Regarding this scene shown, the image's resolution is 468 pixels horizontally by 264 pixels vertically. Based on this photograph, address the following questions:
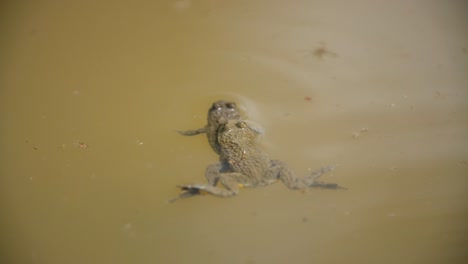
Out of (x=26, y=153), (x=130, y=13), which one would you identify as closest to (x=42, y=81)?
(x=26, y=153)

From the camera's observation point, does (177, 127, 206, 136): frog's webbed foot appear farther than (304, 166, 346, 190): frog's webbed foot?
Yes

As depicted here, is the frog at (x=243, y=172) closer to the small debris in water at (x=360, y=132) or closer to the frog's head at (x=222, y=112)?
the frog's head at (x=222, y=112)

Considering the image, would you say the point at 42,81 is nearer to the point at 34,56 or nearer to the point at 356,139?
the point at 34,56

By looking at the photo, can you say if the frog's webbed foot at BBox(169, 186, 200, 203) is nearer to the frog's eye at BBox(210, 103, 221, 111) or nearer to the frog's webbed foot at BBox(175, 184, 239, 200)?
the frog's webbed foot at BBox(175, 184, 239, 200)

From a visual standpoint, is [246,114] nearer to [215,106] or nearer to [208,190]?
[215,106]

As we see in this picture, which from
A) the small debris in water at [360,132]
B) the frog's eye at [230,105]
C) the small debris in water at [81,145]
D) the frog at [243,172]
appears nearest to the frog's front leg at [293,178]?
the frog at [243,172]

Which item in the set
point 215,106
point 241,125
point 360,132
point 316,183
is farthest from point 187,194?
point 360,132

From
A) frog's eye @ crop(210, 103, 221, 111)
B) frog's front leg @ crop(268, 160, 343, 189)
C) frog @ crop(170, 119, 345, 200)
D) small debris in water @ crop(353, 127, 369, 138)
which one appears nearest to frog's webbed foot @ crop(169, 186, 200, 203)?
frog @ crop(170, 119, 345, 200)
